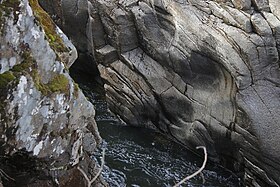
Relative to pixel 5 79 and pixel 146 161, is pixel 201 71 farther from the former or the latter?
pixel 5 79

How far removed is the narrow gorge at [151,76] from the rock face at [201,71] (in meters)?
0.03

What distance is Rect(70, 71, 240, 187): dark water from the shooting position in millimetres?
13898

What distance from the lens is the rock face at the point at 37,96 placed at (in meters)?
6.35

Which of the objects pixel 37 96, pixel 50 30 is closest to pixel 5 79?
pixel 37 96

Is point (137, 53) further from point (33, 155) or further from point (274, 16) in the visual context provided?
point (33, 155)

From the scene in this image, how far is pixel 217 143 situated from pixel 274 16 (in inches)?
157

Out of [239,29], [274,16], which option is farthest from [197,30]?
[274,16]

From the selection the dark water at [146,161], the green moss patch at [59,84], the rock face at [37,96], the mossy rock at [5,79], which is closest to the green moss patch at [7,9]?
the rock face at [37,96]

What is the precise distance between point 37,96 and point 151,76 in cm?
903

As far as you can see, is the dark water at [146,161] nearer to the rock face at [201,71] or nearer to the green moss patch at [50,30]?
the rock face at [201,71]

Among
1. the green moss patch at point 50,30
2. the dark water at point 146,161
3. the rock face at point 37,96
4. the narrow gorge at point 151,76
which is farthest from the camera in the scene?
the dark water at point 146,161

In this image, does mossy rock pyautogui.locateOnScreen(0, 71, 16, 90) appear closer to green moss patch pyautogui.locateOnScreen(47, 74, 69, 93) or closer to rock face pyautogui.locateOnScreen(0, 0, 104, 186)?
rock face pyautogui.locateOnScreen(0, 0, 104, 186)

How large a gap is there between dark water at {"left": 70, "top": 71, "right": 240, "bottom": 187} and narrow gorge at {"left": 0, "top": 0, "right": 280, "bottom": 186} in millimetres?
344

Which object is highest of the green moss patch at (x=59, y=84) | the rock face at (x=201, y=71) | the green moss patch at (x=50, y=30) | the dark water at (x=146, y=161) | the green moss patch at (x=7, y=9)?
the green moss patch at (x=7, y=9)
